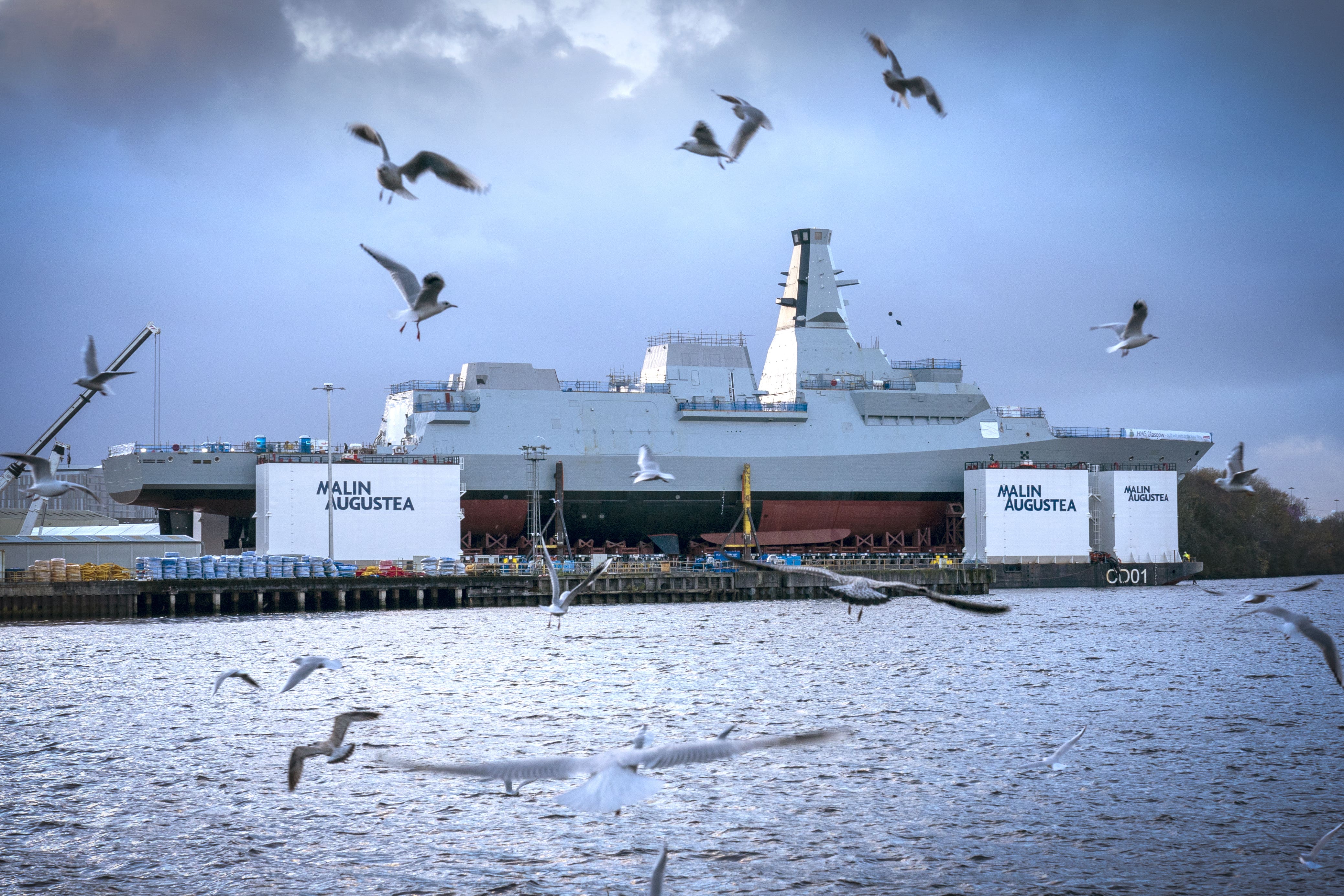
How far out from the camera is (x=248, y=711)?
79.2 feet

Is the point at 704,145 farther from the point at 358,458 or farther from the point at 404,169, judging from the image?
the point at 358,458

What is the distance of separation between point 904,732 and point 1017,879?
832 centimetres

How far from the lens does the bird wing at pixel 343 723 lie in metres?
9.67

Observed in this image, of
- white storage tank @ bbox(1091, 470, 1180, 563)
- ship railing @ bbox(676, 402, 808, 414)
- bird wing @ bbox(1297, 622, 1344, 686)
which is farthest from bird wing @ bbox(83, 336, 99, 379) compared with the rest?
white storage tank @ bbox(1091, 470, 1180, 563)

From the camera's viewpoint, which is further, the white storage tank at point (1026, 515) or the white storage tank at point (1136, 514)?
the white storage tank at point (1136, 514)

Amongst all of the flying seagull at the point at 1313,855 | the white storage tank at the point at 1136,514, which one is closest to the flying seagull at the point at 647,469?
the flying seagull at the point at 1313,855

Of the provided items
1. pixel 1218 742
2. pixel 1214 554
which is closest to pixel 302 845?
pixel 1218 742

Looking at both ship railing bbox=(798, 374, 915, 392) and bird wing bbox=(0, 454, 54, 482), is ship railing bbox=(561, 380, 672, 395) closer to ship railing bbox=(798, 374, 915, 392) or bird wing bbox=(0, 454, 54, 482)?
ship railing bbox=(798, 374, 915, 392)

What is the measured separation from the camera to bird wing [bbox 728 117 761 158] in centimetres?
1088

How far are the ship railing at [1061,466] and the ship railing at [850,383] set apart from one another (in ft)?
14.9

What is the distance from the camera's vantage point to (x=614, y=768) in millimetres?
8805

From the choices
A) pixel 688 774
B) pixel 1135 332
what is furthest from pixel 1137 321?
pixel 688 774

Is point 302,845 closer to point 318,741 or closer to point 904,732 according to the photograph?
point 318,741

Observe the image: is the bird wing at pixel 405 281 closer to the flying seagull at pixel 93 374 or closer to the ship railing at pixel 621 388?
the flying seagull at pixel 93 374
